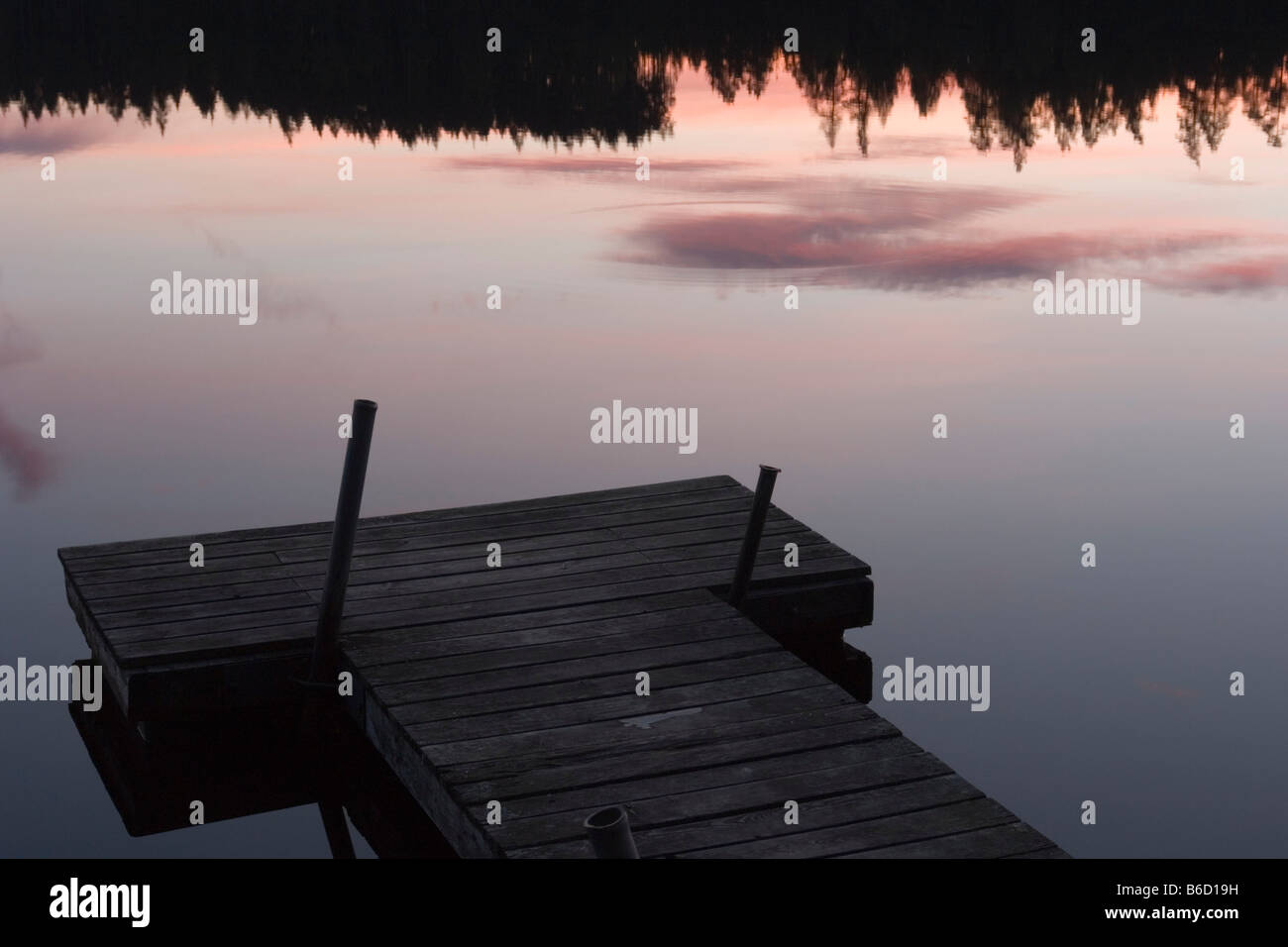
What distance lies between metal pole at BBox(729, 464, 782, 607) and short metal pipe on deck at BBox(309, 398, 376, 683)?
6.18 feet

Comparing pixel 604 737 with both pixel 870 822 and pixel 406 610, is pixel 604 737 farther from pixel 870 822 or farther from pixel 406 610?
pixel 406 610

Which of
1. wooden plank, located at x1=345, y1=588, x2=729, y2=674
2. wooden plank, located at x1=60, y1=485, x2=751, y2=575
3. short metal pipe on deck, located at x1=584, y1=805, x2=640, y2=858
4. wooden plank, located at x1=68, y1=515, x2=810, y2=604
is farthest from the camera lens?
wooden plank, located at x1=60, y1=485, x2=751, y2=575

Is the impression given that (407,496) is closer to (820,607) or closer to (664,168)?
(820,607)

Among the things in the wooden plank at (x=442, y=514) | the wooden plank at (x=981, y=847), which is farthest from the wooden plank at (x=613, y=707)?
the wooden plank at (x=442, y=514)

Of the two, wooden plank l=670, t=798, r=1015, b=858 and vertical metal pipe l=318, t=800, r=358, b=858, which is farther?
vertical metal pipe l=318, t=800, r=358, b=858


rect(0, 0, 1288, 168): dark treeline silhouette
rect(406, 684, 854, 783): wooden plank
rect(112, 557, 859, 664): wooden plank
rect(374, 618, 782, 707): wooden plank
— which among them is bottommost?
rect(406, 684, 854, 783): wooden plank

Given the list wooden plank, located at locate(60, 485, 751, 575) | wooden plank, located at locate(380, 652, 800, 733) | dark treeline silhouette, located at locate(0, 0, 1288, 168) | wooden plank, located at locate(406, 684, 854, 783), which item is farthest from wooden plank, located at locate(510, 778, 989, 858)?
dark treeline silhouette, located at locate(0, 0, 1288, 168)

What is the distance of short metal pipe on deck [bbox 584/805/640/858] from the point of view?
403 cm

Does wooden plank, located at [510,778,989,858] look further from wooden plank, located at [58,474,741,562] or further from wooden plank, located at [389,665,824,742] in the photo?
wooden plank, located at [58,474,741,562]

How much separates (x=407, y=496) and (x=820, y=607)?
12.6 feet

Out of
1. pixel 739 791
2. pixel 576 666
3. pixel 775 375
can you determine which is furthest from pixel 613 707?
pixel 775 375

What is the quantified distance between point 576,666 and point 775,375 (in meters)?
6.87

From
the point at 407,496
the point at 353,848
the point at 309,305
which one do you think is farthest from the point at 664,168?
the point at 353,848

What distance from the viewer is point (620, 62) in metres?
27.6
